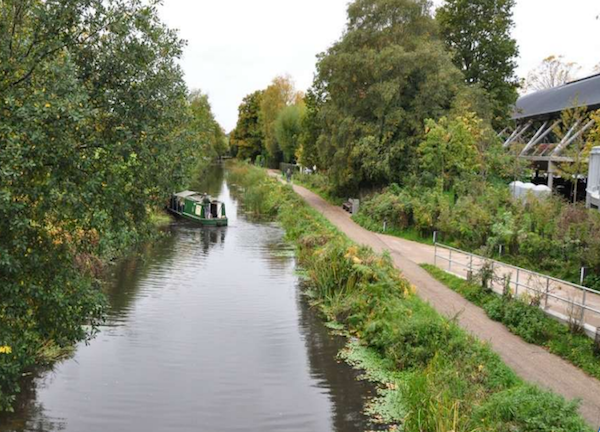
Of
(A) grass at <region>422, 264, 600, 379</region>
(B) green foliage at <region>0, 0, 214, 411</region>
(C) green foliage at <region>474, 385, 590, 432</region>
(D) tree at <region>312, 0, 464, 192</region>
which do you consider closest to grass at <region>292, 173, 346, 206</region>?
(D) tree at <region>312, 0, 464, 192</region>

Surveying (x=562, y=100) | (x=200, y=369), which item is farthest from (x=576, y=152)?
(x=200, y=369)

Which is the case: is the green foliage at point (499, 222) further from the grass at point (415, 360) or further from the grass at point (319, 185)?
the grass at point (319, 185)

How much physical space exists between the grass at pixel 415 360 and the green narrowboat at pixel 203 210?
14.6 metres

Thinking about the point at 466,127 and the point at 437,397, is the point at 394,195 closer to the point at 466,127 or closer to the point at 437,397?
the point at 466,127

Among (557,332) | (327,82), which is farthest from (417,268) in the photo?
(327,82)

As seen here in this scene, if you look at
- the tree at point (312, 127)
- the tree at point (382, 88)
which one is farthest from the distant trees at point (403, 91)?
the tree at point (312, 127)

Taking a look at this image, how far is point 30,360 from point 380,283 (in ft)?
35.3

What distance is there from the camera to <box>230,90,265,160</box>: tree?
10338cm

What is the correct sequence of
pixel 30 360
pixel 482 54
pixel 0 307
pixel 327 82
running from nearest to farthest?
pixel 0 307, pixel 30 360, pixel 327 82, pixel 482 54

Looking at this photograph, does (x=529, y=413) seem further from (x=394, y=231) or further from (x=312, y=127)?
(x=312, y=127)

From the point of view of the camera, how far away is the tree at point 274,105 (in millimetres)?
85188

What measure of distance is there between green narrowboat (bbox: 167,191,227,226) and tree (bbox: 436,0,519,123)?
67.5 feet

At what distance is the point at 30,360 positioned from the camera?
28.7 ft

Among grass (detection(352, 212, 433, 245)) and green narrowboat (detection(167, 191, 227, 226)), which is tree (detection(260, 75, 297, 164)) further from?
grass (detection(352, 212, 433, 245))
